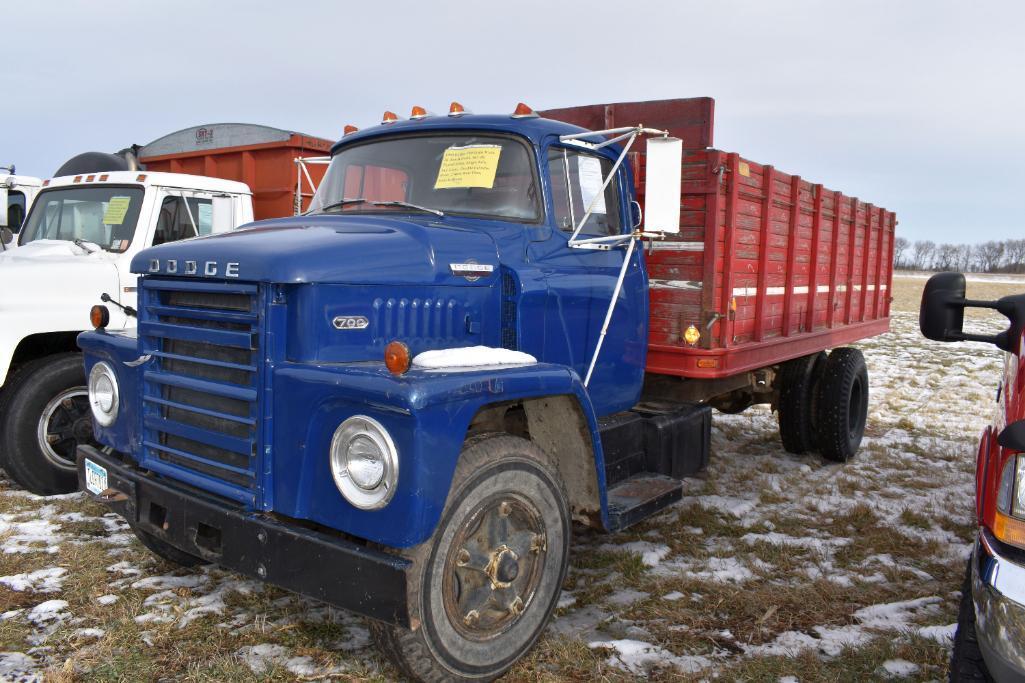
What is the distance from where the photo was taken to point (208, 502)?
302 cm

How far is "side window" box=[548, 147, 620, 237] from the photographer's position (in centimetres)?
400

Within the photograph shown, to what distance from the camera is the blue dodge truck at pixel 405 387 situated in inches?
106

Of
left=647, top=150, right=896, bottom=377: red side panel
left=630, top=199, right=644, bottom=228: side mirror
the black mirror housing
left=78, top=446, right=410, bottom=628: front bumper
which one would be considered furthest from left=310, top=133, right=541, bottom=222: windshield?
the black mirror housing

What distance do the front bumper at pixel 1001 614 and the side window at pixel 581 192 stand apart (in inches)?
92.3

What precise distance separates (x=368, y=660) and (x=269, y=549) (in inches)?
29.2

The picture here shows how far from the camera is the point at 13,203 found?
26.2 feet

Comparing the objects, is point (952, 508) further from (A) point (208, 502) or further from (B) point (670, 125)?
(A) point (208, 502)

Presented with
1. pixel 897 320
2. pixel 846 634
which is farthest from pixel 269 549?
pixel 897 320

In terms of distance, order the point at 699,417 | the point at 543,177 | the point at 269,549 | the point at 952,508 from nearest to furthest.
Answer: the point at 269,549, the point at 543,177, the point at 699,417, the point at 952,508

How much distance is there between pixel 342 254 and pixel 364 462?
843mm

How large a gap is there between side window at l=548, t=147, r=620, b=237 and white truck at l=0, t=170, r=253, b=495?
2815 mm

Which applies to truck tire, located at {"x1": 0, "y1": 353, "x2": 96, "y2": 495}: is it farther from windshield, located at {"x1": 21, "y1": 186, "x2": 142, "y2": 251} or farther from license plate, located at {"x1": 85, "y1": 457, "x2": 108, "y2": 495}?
license plate, located at {"x1": 85, "y1": 457, "x2": 108, "y2": 495}

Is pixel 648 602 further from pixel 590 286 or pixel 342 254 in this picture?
pixel 342 254

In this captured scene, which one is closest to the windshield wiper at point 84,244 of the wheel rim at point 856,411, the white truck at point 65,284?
the white truck at point 65,284
